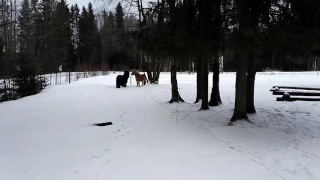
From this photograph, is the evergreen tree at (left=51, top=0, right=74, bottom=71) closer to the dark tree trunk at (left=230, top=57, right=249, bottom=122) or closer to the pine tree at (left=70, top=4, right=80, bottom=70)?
the pine tree at (left=70, top=4, right=80, bottom=70)

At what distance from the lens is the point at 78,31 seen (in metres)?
54.1

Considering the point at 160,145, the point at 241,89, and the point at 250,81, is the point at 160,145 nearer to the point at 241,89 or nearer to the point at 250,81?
the point at 241,89

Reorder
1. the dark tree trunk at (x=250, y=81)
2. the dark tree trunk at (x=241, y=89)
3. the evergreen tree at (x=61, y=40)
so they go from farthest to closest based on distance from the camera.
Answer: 1. the evergreen tree at (x=61, y=40)
2. the dark tree trunk at (x=250, y=81)
3. the dark tree trunk at (x=241, y=89)

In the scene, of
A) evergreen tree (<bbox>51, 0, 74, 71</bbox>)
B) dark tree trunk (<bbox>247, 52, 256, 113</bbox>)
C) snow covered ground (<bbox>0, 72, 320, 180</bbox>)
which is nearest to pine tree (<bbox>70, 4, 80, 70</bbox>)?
evergreen tree (<bbox>51, 0, 74, 71</bbox>)

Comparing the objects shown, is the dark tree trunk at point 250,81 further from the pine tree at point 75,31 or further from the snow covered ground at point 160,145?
the pine tree at point 75,31

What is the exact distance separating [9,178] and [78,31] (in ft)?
176

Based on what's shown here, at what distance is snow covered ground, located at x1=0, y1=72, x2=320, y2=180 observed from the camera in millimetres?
4027

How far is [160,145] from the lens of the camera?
17.3 feet

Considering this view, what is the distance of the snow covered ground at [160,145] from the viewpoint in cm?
403

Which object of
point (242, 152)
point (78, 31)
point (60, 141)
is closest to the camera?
point (242, 152)

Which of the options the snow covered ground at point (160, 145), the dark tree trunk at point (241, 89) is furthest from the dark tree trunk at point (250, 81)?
the dark tree trunk at point (241, 89)

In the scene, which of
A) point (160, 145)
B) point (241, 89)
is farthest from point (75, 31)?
point (160, 145)

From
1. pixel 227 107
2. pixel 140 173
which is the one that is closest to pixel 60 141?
pixel 140 173

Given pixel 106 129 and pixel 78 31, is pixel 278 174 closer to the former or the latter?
pixel 106 129
